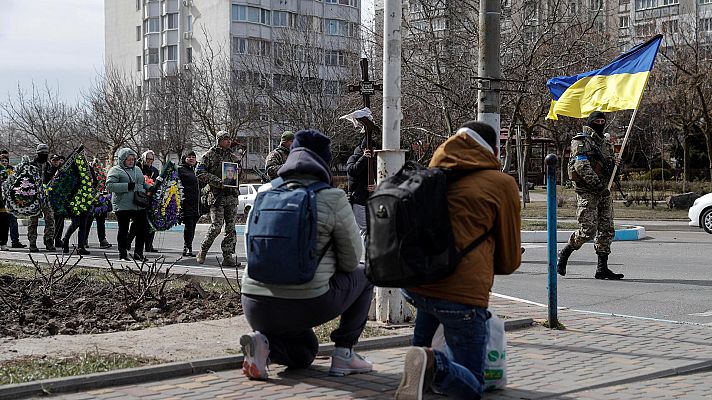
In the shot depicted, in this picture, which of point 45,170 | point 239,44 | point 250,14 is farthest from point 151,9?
point 45,170

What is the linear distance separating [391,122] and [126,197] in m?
7.80

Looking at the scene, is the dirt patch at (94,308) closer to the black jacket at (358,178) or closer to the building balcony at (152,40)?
the black jacket at (358,178)

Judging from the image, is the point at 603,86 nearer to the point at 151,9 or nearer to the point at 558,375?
the point at 558,375

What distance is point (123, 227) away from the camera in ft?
50.2

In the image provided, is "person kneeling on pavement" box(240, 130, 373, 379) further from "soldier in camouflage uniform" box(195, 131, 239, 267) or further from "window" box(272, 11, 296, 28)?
"window" box(272, 11, 296, 28)

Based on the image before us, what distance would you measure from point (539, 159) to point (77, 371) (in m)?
62.2

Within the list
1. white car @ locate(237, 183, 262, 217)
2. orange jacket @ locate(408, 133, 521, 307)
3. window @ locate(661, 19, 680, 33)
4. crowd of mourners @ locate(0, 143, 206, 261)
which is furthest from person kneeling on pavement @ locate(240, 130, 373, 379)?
window @ locate(661, 19, 680, 33)

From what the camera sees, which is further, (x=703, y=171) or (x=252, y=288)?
(x=703, y=171)

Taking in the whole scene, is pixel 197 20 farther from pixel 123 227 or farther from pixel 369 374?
pixel 369 374

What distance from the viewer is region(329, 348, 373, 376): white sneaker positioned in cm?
662

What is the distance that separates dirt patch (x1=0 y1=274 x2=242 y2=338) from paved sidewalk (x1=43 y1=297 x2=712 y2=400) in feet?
6.84

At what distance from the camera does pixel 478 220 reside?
5473 mm

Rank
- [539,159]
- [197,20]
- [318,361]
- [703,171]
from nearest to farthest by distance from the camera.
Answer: [318,361] < [703,171] < [539,159] < [197,20]

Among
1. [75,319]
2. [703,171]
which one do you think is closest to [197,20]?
[703,171]
